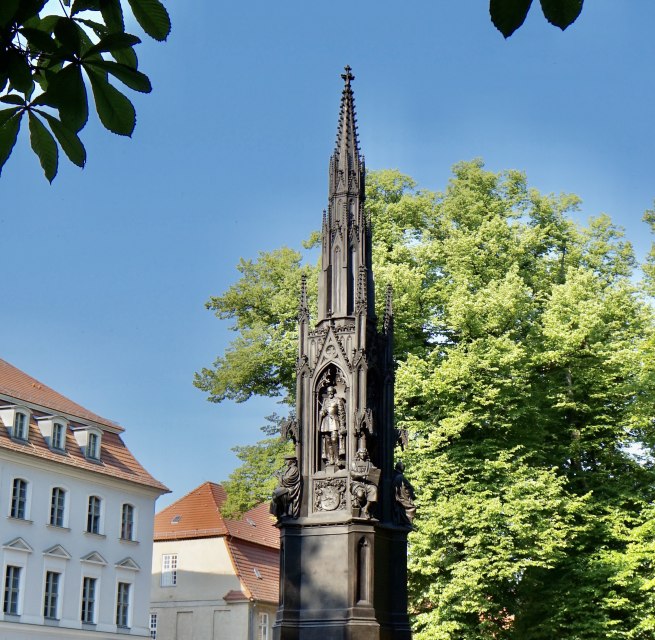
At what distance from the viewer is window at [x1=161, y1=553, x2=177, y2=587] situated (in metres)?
44.4

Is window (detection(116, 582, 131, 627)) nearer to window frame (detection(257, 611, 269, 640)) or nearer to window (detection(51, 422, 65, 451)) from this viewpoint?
window (detection(51, 422, 65, 451))

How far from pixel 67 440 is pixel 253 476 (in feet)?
44.2

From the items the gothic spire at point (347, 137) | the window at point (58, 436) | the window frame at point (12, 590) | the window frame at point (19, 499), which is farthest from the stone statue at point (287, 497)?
the window at point (58, 436)

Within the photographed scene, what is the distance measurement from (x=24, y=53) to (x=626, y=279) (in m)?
26.7

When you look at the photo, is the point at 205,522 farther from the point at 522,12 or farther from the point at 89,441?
the point at 522,12

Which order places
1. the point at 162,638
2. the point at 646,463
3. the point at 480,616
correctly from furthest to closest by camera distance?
the point at 162,638 → the point at 646,463 → the point at 480,616

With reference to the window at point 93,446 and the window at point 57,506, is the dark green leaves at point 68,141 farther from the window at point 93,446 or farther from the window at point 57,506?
the window at point 93,446

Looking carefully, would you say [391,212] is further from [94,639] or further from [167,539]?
[167,539]

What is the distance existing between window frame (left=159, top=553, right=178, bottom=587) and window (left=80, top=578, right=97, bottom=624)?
807cm

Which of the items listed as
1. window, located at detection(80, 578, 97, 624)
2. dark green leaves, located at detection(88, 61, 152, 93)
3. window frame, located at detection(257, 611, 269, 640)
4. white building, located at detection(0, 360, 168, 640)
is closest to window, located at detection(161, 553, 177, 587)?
window frame, located at detection(257, 611, 269, 640)

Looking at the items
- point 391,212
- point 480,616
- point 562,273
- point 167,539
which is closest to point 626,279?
point 562,273

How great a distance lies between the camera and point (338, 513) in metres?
12.1

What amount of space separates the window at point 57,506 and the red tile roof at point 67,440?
1.01 meters

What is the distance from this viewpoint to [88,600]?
3616cm
